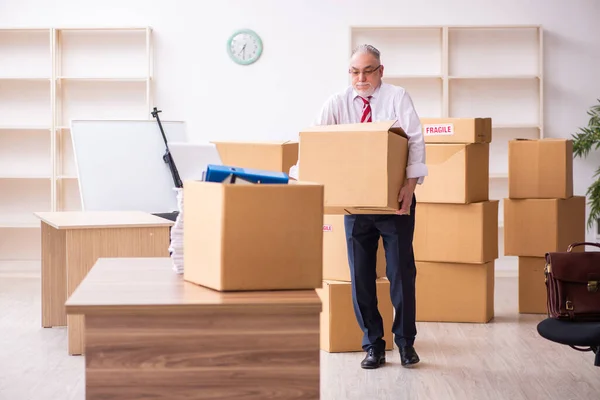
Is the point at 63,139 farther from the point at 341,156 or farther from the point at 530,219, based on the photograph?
the point at 341,156

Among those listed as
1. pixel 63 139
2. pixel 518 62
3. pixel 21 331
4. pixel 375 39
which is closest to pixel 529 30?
pixel 518 62

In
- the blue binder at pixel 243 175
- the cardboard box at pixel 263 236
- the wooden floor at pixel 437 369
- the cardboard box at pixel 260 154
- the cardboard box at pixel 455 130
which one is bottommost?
the wooden floor at pixel 437 369

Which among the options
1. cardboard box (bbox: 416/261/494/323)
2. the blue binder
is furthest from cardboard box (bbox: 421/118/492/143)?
the blue binder

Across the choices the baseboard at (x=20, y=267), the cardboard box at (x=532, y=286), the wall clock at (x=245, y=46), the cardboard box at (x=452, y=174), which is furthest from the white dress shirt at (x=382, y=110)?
the baseboard at (x=20, y=267)

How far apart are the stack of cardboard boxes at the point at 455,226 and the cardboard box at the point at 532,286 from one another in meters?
0.29

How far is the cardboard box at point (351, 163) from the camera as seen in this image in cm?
304

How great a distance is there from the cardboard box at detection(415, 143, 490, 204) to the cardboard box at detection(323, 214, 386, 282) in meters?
0.68

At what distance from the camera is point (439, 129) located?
4.60 m

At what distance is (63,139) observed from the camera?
21.9 feet

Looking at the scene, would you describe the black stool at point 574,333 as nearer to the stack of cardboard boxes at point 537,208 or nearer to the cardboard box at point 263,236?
the cardboard box at point 263,236

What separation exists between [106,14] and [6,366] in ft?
11.7

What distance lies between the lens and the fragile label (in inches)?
180

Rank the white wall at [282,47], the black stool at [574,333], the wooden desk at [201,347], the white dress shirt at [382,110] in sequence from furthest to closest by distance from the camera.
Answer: the white wall at [282,47]
the white dress shirt at [382,110]
the black stool at [574,333]
the wooden desk at [201,347]

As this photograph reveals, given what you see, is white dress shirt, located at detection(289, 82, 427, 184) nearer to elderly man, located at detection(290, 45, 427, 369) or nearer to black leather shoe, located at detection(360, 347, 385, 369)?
elderly man, located at detection(290, 45, 427, 369)
